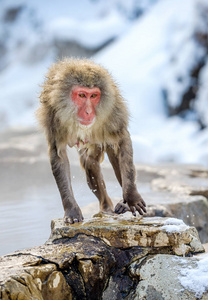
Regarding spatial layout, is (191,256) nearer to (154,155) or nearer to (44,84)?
(44,84)

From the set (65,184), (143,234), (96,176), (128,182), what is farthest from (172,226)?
(96,176)

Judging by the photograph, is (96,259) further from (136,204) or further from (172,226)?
(136,204)

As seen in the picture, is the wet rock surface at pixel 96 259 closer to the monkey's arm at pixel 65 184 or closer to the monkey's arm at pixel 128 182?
the monkey's arm at pixel 65 184

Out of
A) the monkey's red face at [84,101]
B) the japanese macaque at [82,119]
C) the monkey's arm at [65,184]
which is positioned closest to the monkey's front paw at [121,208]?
the japanese macaque at [82,119]

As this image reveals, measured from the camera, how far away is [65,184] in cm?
349

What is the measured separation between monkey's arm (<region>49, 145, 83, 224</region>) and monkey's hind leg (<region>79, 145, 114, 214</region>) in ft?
1.46

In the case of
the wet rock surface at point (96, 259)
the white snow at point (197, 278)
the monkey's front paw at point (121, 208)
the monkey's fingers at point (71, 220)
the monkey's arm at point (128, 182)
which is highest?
the monkey's arm at point (128, 182)

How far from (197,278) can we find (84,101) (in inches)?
61.3

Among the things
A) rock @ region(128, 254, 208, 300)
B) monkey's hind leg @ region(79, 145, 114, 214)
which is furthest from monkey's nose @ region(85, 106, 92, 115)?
rock @ region(128, 254, 208, 300)

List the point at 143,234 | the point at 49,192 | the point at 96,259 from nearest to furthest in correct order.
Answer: the point at 96,259
the point at 143,234
the point at 49,192

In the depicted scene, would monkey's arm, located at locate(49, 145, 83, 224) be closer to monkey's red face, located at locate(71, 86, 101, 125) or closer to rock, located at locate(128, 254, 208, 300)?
monkey's red face, located at locate(71, 86, 101, 125)

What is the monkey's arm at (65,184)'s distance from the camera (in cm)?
331

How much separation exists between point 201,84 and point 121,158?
31.2ft

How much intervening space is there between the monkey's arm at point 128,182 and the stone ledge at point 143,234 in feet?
1.50
